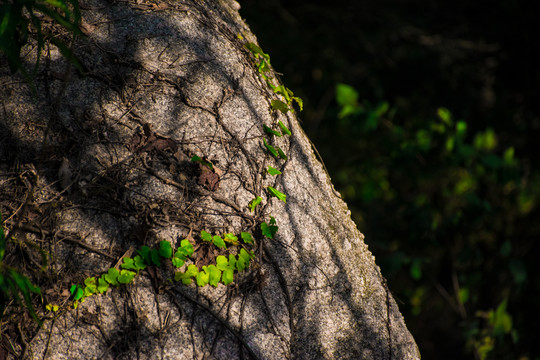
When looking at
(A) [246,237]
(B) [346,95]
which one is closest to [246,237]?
(A) [246,237]

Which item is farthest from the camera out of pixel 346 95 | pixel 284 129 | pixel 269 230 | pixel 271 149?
pixel 346 95

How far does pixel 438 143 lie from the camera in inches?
144

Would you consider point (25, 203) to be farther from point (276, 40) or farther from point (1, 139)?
point (276, 40)

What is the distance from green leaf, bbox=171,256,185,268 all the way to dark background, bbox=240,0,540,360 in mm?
2191

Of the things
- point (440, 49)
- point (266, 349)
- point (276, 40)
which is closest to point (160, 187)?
point (266, 349)

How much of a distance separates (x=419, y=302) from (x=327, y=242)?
11.5 feet

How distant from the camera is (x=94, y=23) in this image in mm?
1675

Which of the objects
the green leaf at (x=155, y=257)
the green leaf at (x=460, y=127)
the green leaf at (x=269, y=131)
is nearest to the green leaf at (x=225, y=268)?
the green leaf at (x=155, y=257)

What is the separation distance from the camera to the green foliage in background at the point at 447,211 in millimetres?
3393

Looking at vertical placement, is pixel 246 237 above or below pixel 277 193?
below

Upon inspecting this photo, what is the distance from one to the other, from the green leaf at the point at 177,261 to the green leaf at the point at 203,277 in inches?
2.9

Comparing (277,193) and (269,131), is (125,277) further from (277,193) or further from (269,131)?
(269,131)

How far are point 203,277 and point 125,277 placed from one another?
272mm

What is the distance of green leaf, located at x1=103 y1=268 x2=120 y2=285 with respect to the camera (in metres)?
1.39
